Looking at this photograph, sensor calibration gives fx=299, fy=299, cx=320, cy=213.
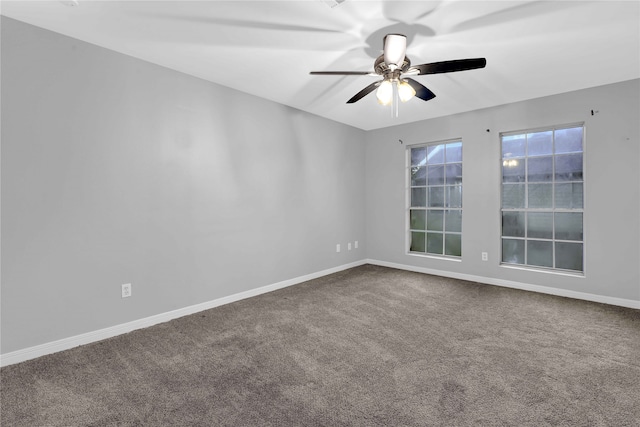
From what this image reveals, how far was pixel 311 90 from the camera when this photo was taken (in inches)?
145

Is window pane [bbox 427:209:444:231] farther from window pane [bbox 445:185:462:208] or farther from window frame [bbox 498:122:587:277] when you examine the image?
window frame [bbox 498:122:587:277]

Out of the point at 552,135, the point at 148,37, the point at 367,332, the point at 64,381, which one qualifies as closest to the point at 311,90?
the point at 148,37

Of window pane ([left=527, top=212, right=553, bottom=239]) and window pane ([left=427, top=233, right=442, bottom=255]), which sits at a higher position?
window pane ([left=527, top=212, right=553, bottom=239])

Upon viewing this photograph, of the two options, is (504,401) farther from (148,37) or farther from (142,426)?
(148,37)

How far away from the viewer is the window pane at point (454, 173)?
4789 millimetres

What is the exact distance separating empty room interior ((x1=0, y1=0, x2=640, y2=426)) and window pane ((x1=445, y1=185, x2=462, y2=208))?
19cm

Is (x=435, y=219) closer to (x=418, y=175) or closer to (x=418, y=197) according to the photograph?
(x=418, y=197)

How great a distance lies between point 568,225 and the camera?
394 cm

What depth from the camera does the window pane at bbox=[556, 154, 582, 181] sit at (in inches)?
152

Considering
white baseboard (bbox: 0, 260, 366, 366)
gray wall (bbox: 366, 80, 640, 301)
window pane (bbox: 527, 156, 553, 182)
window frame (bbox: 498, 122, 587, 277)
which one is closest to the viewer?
white baseboard (bbox: 0, 260, 366, 366)

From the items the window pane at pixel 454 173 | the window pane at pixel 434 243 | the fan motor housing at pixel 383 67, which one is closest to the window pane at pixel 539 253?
the window pane at pixel 434 243

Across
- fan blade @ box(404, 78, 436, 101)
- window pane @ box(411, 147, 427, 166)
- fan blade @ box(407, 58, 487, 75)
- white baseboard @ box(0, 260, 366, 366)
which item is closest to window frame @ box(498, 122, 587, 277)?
window pane @ box(411, 147, 427, 166)

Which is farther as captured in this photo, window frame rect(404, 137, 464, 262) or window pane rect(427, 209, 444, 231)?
window pane rect(427, 209, 444, 231)

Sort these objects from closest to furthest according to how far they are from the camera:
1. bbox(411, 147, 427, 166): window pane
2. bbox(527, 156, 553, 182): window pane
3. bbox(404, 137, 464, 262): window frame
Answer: bbox(527, 156, 553, 182): window pane < bbox(404, 137, 464, 262): window frame < bbox(411, 147, 427, 166): window pane
